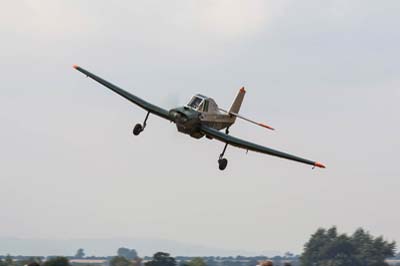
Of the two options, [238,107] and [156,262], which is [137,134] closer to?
[238,107]

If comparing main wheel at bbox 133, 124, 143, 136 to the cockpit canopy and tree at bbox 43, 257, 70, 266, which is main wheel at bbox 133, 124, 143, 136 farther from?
tree at bbox 43, 257, 70, 266

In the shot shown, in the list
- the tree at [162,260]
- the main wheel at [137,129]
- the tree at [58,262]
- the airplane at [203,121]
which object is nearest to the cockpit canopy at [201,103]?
the airplane at [203,121]

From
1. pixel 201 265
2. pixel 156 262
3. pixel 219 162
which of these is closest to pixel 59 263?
pixel 219 162

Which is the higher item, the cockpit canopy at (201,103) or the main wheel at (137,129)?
the cockpit canopy at (201,103)

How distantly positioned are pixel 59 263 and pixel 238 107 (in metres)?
25.1

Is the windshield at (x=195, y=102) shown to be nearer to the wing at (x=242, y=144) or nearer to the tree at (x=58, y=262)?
the wing at (x=242, y=144)

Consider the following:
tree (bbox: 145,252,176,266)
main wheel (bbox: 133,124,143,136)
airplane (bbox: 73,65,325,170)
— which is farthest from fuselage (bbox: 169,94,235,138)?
tree (bbox: 145,252,176,266)

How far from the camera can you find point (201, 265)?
151 metres

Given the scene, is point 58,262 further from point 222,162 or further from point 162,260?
point 162,260

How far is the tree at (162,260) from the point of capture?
440 feet

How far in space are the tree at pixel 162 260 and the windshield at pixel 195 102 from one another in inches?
2887

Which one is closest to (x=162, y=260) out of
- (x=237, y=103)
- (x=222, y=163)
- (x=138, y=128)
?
(x=237, y=103)

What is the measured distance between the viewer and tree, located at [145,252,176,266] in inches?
5281

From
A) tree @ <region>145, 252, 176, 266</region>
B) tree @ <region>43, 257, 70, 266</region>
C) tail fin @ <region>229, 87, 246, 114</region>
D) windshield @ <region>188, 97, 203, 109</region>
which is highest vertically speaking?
tree @ <region>145, 252, 176, 266</region>
